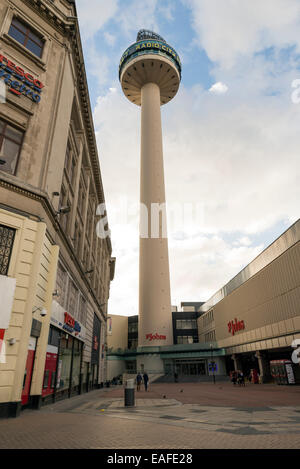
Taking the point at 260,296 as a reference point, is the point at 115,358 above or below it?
below

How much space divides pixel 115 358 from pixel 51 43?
2921 inches

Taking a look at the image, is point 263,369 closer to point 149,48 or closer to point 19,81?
point 19,81

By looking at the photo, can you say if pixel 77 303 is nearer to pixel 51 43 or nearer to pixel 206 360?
pixel 51 43

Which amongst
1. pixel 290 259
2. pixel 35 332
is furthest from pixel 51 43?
pixel 290 259

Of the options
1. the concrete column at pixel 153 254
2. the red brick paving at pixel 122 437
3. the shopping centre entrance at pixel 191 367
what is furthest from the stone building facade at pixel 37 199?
the shopping centre entrance at pixel 191 367

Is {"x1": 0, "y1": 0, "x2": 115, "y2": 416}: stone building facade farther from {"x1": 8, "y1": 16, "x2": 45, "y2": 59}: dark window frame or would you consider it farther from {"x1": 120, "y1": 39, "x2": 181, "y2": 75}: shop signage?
{"x1": 120, "y1": 39, "x2": 181, "y2": 75}: shop signage

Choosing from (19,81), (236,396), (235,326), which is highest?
(19,81)

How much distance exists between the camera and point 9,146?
16.2 meters

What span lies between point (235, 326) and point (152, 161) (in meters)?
42.0

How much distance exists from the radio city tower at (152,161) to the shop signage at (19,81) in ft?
165

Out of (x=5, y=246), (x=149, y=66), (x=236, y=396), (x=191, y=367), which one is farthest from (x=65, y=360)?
(x=149, y=66)

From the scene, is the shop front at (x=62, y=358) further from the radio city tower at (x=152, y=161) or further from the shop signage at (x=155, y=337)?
the radio city tower at (x=152, y=161)

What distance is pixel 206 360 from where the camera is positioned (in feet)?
209

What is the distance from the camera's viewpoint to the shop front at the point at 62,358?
17006 mm
